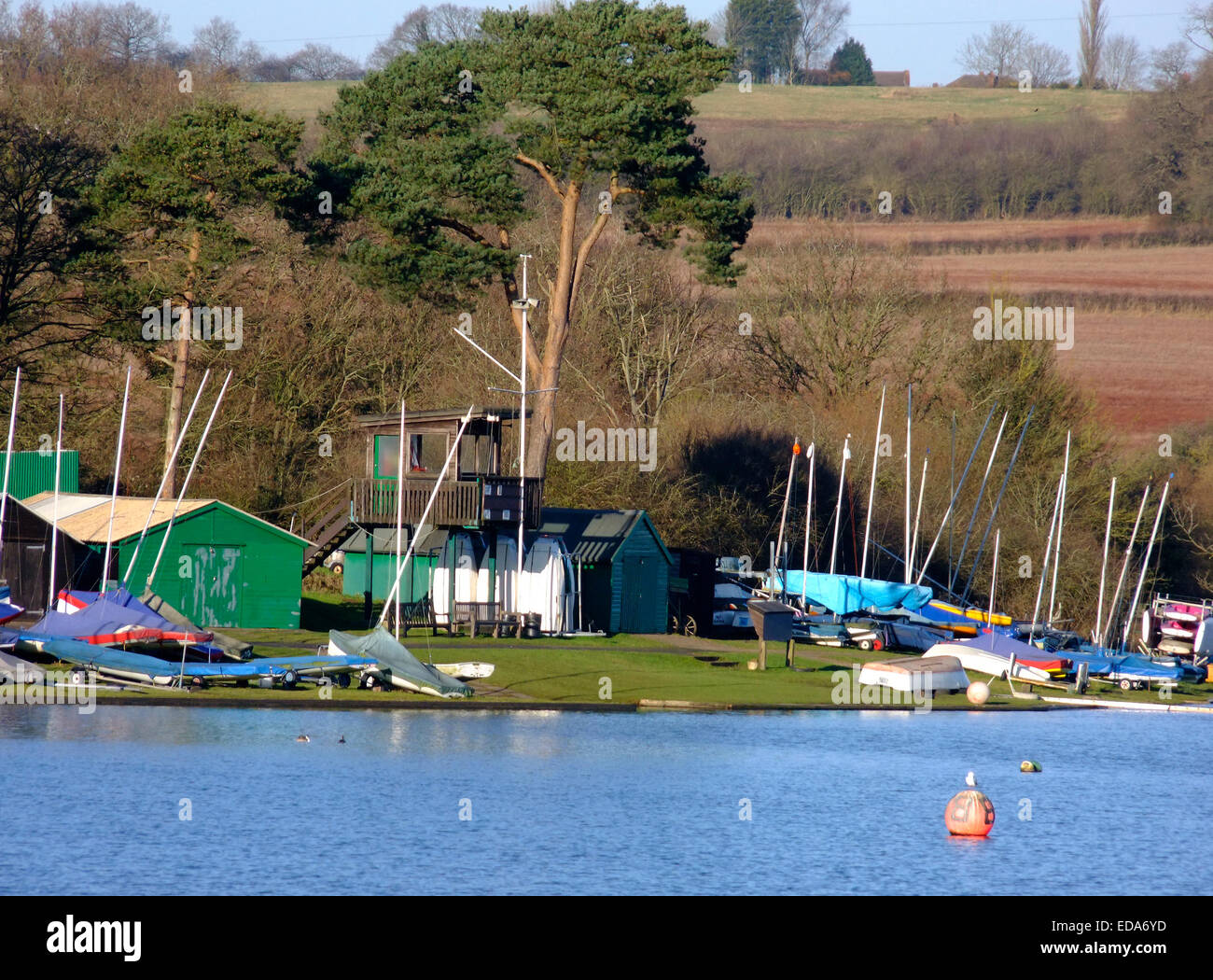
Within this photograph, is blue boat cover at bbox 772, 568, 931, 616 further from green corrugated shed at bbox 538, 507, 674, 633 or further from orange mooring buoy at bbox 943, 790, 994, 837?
orange mooring buoy at bbox 943, 790, 994, 837

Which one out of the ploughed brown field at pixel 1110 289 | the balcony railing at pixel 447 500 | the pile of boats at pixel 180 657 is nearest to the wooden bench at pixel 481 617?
the balcony railing at pixel 447 500

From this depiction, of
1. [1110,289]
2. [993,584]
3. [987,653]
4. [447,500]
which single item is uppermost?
[1110,289]

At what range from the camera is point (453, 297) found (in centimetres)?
5916

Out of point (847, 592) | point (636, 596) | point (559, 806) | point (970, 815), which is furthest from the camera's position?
point (847, 592)

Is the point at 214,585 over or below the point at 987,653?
over

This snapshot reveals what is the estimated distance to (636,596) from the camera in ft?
188

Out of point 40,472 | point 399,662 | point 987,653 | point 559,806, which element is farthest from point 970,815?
point 40,472

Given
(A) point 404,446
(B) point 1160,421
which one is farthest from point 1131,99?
(A) point 404,446

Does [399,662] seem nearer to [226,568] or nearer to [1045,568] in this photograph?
[226,568]

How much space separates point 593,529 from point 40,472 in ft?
64.3

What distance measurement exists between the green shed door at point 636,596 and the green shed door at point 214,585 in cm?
1369

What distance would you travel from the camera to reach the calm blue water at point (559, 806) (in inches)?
989
